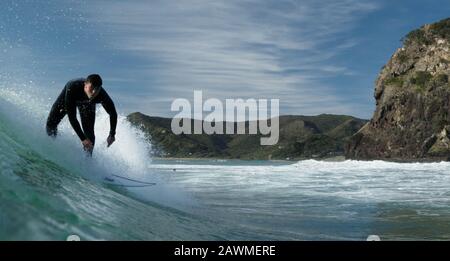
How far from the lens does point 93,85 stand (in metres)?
8.45

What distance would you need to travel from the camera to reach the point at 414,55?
112938 millimetres

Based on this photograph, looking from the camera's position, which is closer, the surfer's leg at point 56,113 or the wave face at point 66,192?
the wave face at point 66,192

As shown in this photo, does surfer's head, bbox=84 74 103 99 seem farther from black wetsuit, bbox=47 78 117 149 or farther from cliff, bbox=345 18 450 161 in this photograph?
cliff, bbox=345 18 450 161

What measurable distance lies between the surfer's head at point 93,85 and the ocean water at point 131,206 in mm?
1596

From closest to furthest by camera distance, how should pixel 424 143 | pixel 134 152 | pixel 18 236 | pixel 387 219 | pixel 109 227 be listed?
pixel 18 236 < pixel 109 227 < pixel 387 219 < pixel 134 152 < pixel 424 143

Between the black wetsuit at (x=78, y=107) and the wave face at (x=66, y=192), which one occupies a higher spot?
the black wetsuit at (x=78, y=107)

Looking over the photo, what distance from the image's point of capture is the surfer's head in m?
8.34

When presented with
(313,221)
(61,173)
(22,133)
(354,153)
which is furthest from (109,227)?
(354,153)

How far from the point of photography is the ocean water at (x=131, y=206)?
5.51 meters

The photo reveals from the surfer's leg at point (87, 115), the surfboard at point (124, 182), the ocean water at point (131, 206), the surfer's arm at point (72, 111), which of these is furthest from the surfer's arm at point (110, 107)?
the surfboard at point (124, 182)

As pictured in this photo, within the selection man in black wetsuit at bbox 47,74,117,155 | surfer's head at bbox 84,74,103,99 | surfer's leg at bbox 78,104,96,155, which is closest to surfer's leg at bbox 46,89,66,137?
man in black wetsuit at bbox 47,74,117,155

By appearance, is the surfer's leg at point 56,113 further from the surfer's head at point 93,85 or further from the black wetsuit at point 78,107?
the surfer's head at point 93,85
